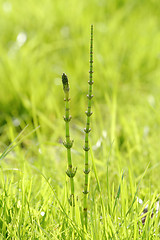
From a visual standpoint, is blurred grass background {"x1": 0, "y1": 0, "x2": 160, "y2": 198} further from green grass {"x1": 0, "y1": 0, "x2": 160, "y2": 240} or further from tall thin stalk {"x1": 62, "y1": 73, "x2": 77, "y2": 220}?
tall thin stalk {"x1": 62, "y1": 73, "x2": 77, "y2": 220}

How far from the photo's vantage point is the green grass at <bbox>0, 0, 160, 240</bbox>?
1299 mm

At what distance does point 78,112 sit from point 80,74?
1.37 feet

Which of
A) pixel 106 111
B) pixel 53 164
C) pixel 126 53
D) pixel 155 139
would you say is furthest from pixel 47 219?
pixel 126 53

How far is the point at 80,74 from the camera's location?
306cm

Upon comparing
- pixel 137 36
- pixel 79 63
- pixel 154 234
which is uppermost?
pixel 137 36

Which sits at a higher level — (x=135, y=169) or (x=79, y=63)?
(x=79, y=63)

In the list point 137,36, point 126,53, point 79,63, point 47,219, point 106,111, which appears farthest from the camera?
point 137,36

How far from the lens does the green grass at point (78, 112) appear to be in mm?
1299

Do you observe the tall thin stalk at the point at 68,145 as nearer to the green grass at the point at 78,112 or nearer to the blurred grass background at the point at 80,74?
the green grass at the point at 78,112

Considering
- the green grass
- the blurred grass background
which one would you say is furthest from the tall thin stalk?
the blurred grass background

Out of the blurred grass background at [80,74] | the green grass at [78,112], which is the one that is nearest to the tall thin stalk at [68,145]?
the green grass at [78,112]

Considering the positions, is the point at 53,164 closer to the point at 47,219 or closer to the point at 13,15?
the point at 47,219

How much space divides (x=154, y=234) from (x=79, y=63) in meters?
2.02

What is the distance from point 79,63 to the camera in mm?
3080
